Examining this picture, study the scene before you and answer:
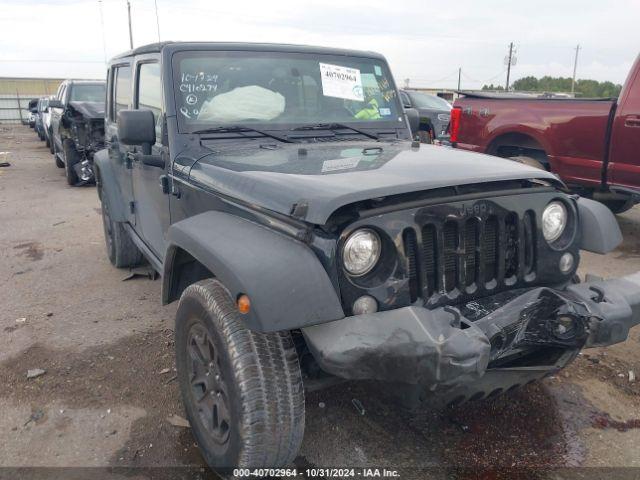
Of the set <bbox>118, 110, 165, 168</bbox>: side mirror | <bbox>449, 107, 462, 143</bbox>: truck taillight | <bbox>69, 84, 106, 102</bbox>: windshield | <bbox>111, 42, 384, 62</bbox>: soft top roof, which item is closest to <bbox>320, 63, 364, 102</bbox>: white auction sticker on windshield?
<bbox>111, 42, 384, 62</bbox>: soft top roof

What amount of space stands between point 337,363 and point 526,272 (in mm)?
1114

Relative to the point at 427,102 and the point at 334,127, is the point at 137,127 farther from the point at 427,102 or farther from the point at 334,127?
the point at 427,102

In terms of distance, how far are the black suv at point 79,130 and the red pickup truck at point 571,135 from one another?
5.67m

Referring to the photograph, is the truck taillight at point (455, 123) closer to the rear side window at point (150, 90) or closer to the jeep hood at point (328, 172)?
the jeep hood at point (328, 172)

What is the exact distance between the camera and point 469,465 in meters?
2.57

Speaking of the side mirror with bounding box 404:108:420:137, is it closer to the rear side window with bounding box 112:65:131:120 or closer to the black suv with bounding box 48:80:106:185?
the rear side window with bounding box 112:65:131:120

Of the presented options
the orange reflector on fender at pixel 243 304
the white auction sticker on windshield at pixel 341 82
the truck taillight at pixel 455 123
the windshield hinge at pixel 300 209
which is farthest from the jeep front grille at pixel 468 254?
the truck taillight at pixel 455 123

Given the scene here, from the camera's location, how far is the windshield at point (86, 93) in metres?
10.8

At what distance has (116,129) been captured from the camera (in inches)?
174

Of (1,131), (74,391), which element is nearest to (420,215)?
(74,391)

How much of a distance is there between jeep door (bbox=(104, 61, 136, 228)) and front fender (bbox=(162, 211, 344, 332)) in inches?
86.7

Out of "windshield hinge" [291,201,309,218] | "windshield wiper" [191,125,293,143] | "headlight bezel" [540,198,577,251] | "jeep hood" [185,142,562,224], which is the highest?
"windshield wiper" [191,125,293,143]

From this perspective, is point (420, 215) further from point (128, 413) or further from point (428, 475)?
point (128, 413)

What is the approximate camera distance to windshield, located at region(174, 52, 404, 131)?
3.20 meters
